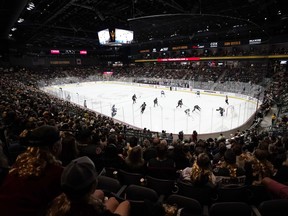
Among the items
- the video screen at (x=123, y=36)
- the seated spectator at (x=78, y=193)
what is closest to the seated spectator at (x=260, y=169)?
the seated spectator at (x=78, y=193)

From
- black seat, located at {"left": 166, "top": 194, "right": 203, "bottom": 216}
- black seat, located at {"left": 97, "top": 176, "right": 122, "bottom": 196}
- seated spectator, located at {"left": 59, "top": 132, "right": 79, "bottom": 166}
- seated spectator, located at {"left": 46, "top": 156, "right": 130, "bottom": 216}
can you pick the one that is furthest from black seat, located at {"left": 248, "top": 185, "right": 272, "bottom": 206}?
seated spectator, located at {"left": 59, "top": 132, "right": 79, "bottom": 166}

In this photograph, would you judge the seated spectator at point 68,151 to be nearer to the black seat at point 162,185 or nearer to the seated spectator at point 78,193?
the black seat at point 162,185

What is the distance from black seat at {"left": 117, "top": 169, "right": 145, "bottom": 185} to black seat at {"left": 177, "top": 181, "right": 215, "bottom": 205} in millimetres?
677

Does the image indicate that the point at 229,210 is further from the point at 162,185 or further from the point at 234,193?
the point at 162,185

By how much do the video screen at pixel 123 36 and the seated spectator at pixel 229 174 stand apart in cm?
1863

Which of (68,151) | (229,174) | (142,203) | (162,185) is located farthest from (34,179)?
(229,174)

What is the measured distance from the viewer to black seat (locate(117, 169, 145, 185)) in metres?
3.35

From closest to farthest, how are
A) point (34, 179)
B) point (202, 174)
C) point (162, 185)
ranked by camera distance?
point (34, 179)
point (202, 174)
point (162, 185)

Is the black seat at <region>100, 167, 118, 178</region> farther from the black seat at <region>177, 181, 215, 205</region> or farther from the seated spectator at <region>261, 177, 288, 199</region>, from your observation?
the seated spectator at <region>261, 177, 288, 199</region>

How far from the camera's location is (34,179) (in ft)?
5.72

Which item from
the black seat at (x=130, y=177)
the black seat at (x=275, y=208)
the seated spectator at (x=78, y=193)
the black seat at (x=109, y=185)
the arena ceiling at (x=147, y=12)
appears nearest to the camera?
the seated spectator at (x=78, y=193)

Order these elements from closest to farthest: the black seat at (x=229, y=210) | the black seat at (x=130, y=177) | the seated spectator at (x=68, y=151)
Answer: the black seat at (x=229, y=210) < the black seat at (x=130, y=177) < the seated spectator at (x=68, y=151)

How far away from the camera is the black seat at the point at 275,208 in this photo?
2.38 metres

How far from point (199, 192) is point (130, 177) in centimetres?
117
